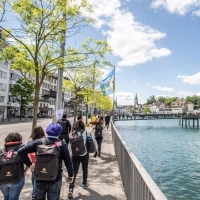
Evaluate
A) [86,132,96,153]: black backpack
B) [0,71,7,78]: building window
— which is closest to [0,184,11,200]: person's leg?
[86,132,96,153]: black backpack

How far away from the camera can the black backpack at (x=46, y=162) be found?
12.8 feet

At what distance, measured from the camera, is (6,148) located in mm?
4320

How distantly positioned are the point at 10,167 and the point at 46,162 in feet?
2.12

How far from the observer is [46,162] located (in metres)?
3.91

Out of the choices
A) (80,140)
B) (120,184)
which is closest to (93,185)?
(120,184)

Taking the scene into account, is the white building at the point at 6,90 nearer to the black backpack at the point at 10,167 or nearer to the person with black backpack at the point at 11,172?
the person with black backpack at the point at 11,172

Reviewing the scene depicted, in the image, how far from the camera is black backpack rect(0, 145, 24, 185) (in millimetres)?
4082

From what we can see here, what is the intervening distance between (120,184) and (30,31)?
7.19m

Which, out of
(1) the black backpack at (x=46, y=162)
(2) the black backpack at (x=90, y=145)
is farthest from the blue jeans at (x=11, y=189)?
(2) the black backpack at (x=90, y=145)

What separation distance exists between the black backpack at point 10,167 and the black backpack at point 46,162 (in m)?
0.40

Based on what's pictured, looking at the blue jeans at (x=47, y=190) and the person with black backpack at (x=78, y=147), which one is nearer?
the blue jeans at (x=47, y=190)

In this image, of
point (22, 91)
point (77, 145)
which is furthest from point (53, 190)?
point (22, 91)

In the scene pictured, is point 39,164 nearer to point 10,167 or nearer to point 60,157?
point 60,157

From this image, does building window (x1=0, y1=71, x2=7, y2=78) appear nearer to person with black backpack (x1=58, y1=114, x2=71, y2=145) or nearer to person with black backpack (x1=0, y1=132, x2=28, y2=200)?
person with black backpack (x1=58, y1=114, x2=71, y2=145)
